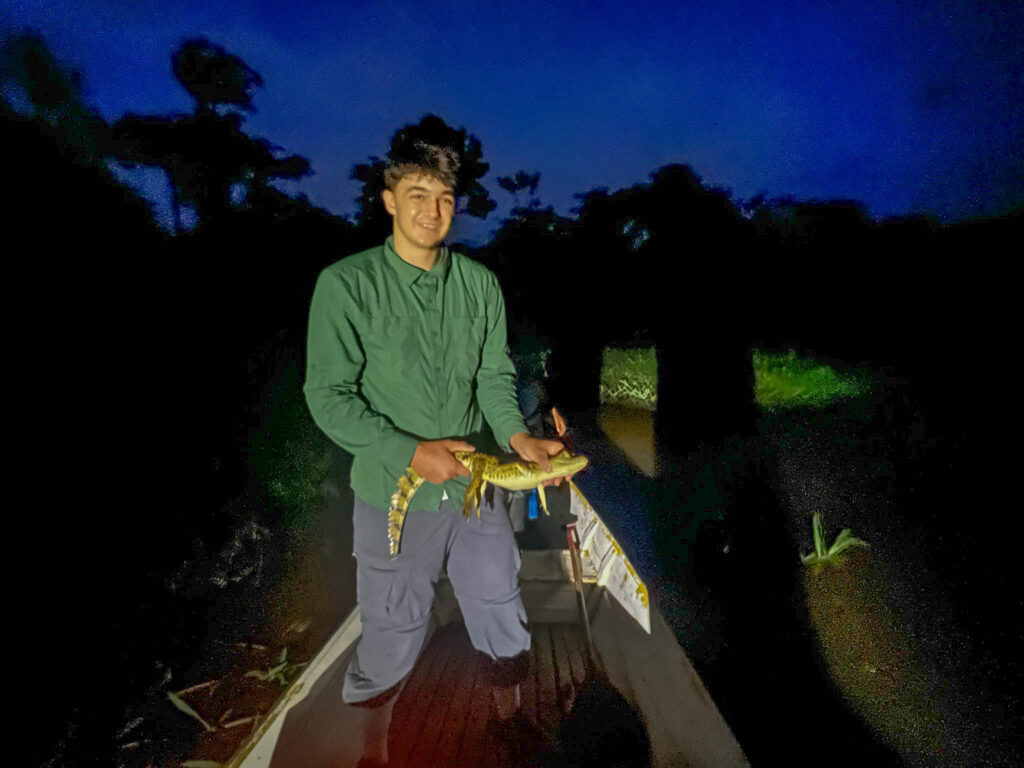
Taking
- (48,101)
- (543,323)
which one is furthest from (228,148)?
(543,323)

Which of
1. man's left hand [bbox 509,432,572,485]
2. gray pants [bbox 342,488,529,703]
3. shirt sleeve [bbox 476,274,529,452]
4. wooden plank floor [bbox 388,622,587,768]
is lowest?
wooden plank floor [bbox 388,622,587,768]

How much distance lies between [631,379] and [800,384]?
208 inches

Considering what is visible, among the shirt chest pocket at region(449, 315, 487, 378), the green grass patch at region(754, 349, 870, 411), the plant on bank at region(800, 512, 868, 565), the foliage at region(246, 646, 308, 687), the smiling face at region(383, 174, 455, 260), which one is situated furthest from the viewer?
the green grass patch at region(754, 349, 870, 411)

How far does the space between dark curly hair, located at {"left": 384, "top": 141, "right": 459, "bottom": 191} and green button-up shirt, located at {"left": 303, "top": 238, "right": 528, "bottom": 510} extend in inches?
13.7

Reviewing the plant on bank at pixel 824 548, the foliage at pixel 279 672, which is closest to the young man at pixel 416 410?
the foliage at pixel 279 672

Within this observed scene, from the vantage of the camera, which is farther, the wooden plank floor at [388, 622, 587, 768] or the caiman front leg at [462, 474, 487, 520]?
the wooden plank floor at [388, 622, 587, 768]

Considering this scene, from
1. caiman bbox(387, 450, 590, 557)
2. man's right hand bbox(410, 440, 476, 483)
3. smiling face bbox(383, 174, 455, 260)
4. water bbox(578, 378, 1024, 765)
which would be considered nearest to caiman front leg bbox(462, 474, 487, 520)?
caiman bbox(387, 450, 590, 557)

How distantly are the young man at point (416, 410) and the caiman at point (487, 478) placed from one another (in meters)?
0.06

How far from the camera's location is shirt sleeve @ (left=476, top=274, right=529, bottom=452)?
2.17 meters

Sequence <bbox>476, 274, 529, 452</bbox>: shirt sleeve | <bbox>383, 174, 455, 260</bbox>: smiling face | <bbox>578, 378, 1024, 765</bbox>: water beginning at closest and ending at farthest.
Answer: <bbox>383, 174, 455, 260</bbox>: smiling face < <bbox>476, 274, 529, 452</bbox>: shirt sleeve < <bbox>578, 378, 1024, 765</bbox>: water

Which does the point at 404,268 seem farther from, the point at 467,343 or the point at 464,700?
the point at 464,700

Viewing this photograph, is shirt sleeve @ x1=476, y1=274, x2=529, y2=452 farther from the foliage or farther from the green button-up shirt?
the foliage

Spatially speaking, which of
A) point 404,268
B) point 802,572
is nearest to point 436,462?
point 404,268

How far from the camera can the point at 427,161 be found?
1820 millimetres
